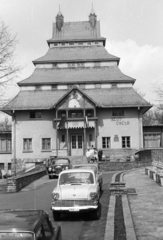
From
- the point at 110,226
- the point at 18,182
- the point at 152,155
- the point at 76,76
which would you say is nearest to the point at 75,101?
the point at 76,76

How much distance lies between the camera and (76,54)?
44531 millimetres

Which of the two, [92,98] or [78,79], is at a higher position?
[78,79]

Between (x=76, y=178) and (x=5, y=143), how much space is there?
31.6 meters

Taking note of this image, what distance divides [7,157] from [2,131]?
3.57m

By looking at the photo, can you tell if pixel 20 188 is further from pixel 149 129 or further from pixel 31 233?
pixel 149 129

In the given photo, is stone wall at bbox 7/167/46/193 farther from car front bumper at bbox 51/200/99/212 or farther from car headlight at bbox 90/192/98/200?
car headlight at bbox 90/192/98/200

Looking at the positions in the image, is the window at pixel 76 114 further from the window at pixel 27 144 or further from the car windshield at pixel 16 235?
the car windshield at pixel 16 235

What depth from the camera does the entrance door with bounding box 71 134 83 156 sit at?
39125 millimetres

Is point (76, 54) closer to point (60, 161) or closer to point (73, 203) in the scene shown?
point (60, 161)

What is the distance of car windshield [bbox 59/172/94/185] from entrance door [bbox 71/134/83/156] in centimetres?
2779

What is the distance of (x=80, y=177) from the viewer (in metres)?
11.2

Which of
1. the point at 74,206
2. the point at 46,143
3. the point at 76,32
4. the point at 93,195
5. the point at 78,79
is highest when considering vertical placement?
the point at 76,32

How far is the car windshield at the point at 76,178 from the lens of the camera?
11.1 metres

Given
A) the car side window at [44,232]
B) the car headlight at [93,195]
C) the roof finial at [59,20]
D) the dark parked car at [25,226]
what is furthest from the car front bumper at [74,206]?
the roof finial at [59,20]
